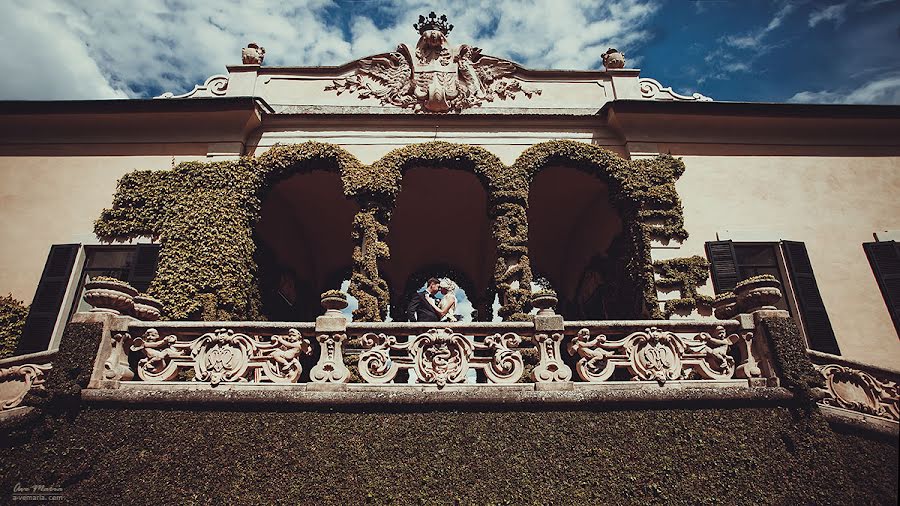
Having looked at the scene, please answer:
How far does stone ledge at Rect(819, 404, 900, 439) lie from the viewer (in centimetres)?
521

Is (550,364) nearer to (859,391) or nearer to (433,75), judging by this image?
(859,391)

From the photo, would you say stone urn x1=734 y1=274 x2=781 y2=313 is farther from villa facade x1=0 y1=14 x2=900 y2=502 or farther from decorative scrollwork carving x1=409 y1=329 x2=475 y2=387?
decorative scrollwork carving x1=409 y1=329 x2=475 y2=387

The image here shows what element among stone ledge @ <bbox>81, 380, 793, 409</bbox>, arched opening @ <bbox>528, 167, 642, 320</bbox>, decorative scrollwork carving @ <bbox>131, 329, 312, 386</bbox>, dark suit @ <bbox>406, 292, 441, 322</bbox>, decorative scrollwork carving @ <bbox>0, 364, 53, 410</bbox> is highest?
arched opening @ <bbox>528, 167, 642, 320</bbox>

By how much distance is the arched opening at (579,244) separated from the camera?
10359 millimetres

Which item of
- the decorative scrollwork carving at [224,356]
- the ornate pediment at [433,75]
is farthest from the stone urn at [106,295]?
the ornate pediment at [433,75]

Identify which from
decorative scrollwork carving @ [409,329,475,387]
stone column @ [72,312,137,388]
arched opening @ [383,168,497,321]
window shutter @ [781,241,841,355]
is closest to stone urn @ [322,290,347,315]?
decorative scrollwork carving @ [409,329,475,387]

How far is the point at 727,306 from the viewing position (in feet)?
21.1

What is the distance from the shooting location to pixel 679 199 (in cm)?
941

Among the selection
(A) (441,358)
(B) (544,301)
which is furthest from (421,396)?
(B) (544,301)

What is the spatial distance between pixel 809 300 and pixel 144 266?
13.1 meters

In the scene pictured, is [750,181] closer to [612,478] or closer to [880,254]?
[880,254]

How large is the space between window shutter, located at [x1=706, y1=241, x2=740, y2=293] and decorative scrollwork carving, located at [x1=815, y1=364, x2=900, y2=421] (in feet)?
9.84

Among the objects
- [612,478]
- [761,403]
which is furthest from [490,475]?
[761,403]

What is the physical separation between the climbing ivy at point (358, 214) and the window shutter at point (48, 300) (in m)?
0.77
